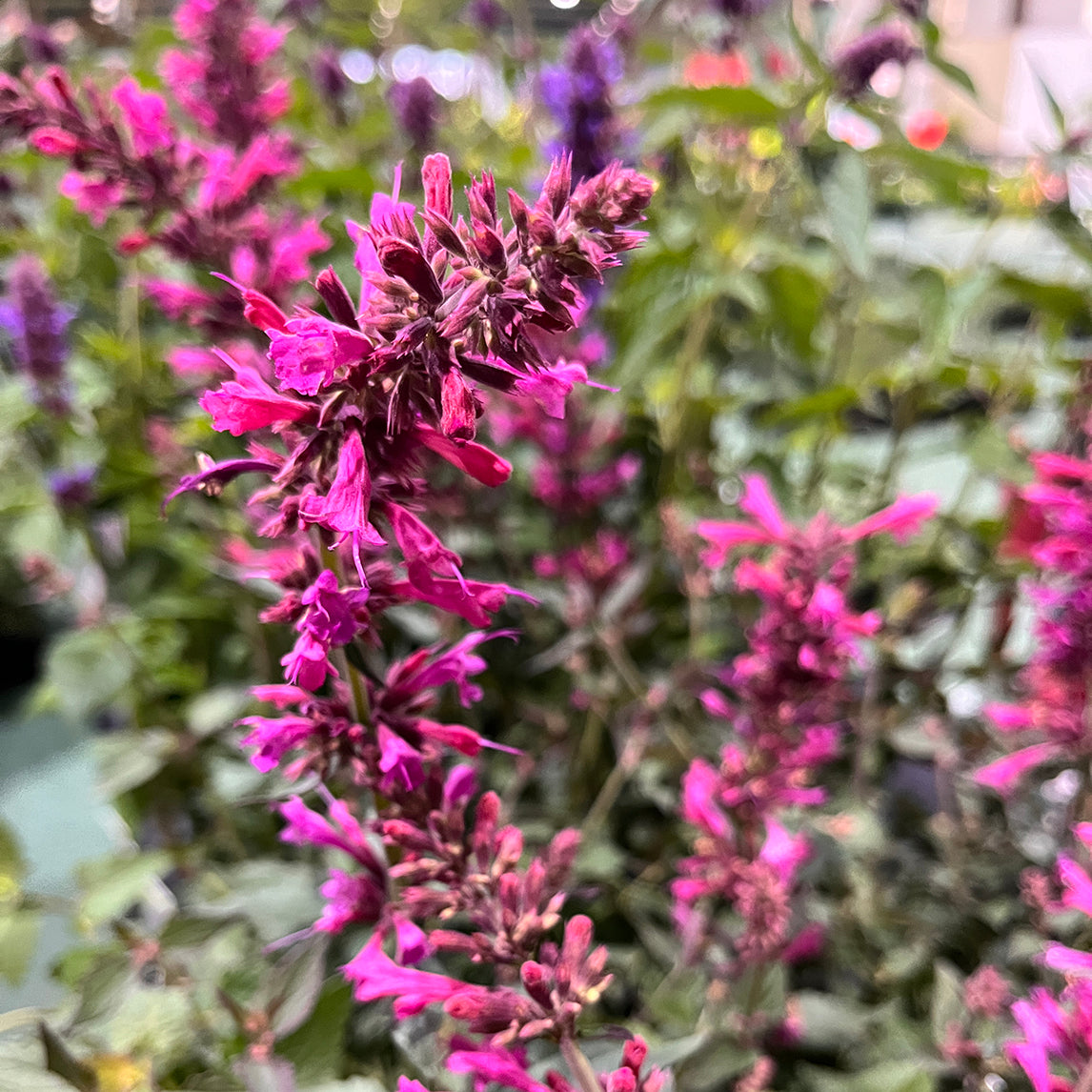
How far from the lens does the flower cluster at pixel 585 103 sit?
557 mm

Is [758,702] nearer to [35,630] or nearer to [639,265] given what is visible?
[639,265]

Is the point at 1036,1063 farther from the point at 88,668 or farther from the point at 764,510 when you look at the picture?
the point at 88,668

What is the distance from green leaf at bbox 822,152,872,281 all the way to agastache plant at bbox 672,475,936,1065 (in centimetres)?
14

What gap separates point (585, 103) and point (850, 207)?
7.4 inches

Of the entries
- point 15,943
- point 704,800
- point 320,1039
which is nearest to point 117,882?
point 15,943

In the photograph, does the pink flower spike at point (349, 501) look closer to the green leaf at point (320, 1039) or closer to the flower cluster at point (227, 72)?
the green leaf at point (320, 1039)

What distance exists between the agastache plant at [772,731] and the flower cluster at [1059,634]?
0.23 ft

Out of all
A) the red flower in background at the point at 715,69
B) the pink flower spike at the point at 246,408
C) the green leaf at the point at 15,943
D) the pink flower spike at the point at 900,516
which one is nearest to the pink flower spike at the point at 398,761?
the pink flower spike at the point at 246,408

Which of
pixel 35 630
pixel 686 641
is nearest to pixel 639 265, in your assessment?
pixel 686 641

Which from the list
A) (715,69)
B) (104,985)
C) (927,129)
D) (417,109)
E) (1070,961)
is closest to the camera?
(1070,961)

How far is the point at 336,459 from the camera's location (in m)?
0.24

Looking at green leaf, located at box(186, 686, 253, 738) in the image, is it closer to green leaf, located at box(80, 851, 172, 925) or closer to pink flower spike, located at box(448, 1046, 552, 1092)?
green leaf, located at box(80, 851, 172, 925)

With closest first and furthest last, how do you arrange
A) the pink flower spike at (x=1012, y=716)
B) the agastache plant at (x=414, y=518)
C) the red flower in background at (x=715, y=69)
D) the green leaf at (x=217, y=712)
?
the agastache plant at (x=414, y=518), the pink flower spike at (x=1012, y=716), the green leaf at (x=217, y=712), the red flower in background at (x=715, y=69)

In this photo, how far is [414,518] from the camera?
251 mm
